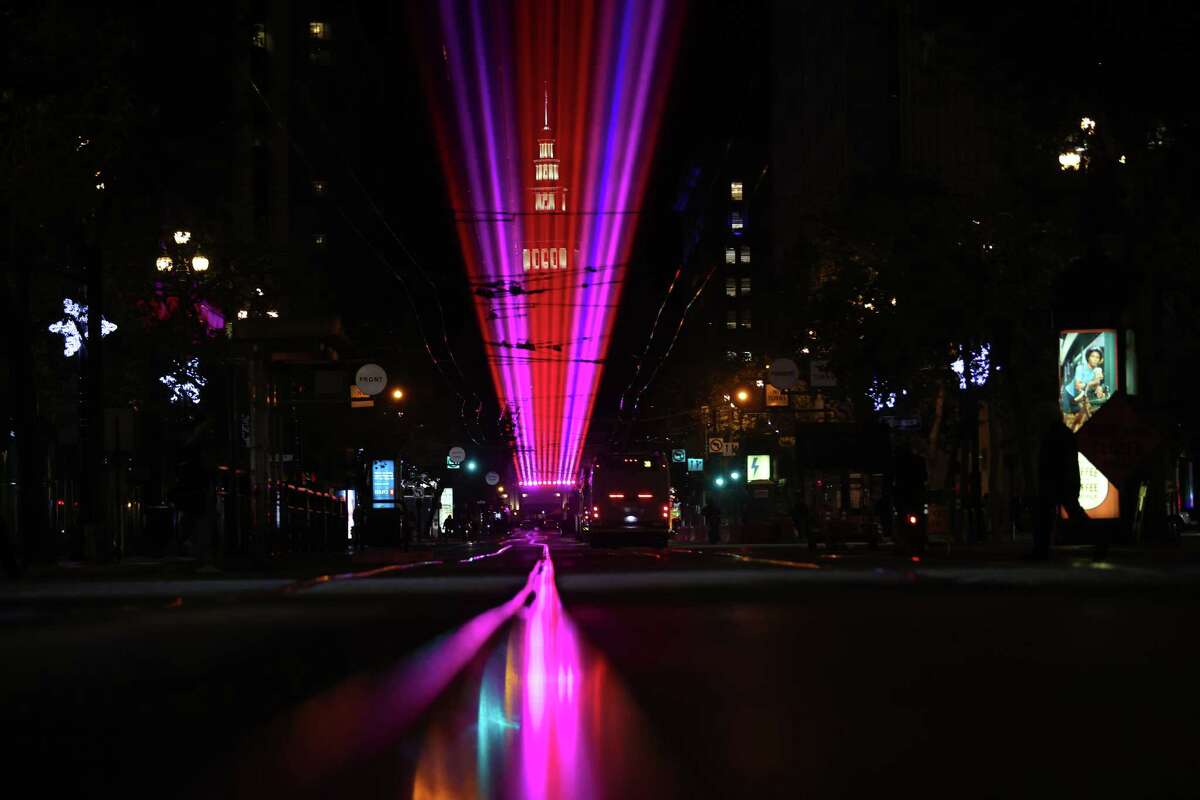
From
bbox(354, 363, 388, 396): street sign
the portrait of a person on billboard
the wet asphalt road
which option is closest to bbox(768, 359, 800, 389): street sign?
bbox(354, 363, 388, 396): street sign

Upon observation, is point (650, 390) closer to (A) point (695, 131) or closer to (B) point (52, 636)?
(A) point (695, 131)

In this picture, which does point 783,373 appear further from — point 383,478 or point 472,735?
point 472,735

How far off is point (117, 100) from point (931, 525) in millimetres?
24284

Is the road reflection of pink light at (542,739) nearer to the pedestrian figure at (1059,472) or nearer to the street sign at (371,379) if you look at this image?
the pedestrian figure at (1059,472)

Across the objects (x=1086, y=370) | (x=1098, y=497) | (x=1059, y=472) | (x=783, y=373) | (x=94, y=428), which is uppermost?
(x=783, y=373)

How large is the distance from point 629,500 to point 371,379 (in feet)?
61.0

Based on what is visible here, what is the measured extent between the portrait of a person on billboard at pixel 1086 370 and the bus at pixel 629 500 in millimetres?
29762

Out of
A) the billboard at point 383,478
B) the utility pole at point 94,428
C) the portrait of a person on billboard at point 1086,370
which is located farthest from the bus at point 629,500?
the portrait of a person on billboard at point 1086,370

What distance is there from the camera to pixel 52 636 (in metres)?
11.6

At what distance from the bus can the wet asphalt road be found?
152 feet

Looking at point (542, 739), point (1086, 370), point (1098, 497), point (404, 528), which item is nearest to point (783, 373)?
point (404, 528)

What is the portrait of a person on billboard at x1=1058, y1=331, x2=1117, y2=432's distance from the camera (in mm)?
31422

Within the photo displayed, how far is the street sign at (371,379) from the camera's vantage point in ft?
145

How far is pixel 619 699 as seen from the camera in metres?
7.00
